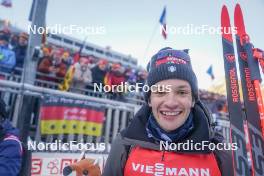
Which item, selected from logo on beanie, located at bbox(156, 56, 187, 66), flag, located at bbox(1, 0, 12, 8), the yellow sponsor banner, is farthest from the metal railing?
flag, located at bbox(1, 0, 12, 8)

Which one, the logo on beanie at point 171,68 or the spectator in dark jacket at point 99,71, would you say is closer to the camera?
the logo on beanie at point 171,68

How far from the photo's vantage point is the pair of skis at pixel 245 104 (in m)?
2.50

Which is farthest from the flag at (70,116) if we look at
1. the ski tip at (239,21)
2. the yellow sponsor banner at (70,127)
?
the ski tip at (239,21)

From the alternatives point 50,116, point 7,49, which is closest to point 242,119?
point 50,116

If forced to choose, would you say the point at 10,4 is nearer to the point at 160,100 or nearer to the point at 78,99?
the point at 78,99

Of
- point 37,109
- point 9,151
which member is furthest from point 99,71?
point 9,151

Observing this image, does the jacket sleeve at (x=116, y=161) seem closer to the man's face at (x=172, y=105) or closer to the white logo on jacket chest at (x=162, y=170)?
the white logo on jacket chest at (x=162, y=170)

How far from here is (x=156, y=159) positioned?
2250mm

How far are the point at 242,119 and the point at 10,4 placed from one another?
811cm

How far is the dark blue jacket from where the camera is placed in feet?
8.45

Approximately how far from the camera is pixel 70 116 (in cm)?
431

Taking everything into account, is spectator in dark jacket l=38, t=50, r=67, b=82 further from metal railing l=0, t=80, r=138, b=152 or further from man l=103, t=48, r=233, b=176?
→ man l=103, t=48, r=233, b=176

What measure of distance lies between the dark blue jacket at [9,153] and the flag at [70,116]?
1.37m

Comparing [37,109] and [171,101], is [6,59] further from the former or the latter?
[171,101]
